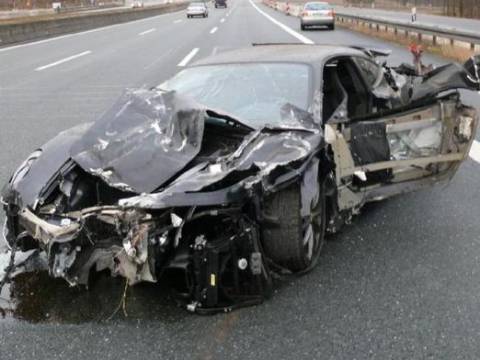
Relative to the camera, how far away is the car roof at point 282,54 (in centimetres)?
488

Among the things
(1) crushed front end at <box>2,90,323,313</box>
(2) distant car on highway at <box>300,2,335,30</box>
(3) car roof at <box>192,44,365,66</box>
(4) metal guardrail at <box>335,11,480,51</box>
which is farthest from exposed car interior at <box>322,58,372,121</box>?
(2) distant car on highway at <box>300,2,335,30</box>

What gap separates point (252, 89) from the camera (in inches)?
181

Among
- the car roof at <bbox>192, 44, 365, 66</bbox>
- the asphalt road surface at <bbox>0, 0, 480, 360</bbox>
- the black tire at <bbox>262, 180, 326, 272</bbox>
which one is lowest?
the asphalt road surface at <bbox>0, 0, 480, 360</bbox>

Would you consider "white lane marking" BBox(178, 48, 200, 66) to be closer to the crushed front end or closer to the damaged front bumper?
the crushed front end

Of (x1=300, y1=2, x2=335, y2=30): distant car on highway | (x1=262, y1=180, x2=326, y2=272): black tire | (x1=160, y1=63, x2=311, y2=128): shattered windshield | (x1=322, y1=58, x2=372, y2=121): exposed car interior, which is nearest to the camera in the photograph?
(x1=262, y1=180, x2=326, y2=272): black tire

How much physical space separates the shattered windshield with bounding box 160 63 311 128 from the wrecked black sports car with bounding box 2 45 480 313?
1cm

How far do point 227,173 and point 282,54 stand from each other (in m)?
2.11

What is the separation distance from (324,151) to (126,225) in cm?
133

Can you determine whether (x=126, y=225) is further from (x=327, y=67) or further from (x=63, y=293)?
(x=327, y=67)

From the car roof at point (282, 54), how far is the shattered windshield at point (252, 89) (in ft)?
0.34

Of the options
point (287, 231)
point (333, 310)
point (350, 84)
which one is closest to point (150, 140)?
point (287, 231)

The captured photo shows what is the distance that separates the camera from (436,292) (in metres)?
3.61

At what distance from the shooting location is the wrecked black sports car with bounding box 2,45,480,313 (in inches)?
127

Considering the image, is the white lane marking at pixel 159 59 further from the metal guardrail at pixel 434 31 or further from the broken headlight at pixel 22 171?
the broken headlight at pixel 22 171
